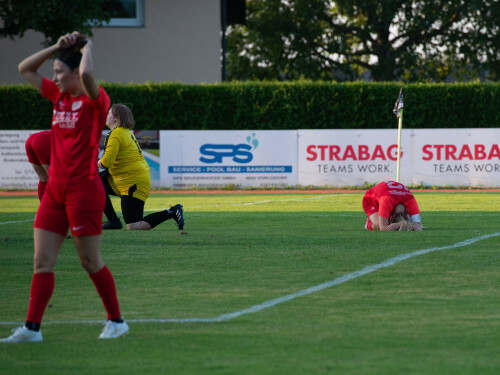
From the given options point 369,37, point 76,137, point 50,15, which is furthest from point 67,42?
point 369,37

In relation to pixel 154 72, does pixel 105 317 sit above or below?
below

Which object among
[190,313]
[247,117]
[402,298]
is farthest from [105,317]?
A: [247,117]

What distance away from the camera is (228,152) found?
26.1 m

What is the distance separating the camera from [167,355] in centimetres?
539

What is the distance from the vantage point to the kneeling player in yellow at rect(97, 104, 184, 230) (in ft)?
41.3

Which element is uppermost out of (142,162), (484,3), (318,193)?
(484,3)

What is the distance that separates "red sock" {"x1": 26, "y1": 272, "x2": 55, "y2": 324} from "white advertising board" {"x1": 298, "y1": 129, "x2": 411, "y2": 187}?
2031cm

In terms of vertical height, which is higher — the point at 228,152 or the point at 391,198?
the point at 391,198

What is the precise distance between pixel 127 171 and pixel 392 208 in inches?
145

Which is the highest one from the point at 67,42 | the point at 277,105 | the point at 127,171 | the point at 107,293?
the point at 67,42

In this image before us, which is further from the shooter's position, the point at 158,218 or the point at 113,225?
the point at 113,225

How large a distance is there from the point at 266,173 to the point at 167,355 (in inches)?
818

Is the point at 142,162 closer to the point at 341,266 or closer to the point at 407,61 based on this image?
the point at 341,266

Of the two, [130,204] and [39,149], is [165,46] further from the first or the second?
[39,149]
